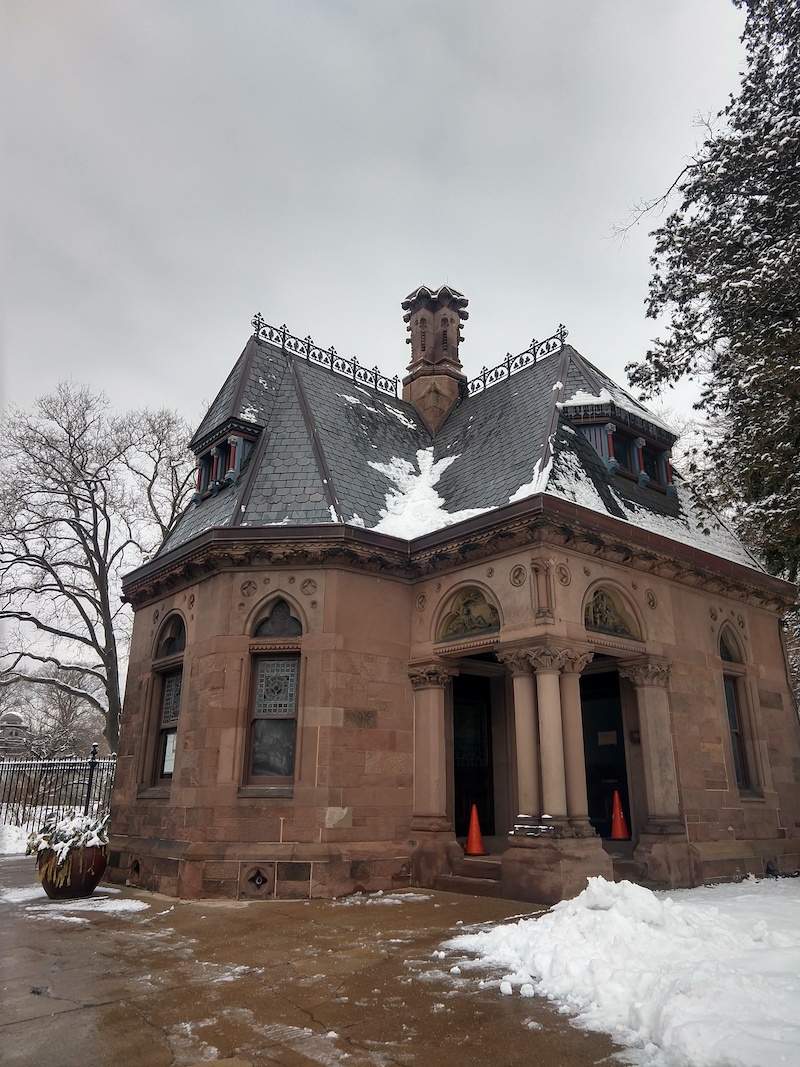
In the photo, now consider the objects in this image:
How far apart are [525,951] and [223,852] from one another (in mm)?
5653

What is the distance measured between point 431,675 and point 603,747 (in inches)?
171

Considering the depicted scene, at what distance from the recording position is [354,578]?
1247 centimetres

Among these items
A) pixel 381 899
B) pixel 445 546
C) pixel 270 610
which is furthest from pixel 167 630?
pixel 381 899

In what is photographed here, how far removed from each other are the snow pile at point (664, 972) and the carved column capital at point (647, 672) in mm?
4365

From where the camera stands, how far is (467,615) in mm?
12477

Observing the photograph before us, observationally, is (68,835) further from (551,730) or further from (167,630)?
(551,730)

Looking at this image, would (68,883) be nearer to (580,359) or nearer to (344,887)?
(344,887)

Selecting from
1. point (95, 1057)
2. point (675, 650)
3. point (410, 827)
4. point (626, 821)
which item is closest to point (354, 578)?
point (410, 827)

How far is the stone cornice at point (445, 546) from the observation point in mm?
11359

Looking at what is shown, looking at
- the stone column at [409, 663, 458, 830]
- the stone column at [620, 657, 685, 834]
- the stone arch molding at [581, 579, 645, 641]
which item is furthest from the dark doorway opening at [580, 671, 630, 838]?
the stone column at [409, 663, 458, 830]

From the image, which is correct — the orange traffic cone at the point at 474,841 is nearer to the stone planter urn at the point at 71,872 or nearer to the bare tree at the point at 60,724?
the stone planter urn at the point at 71,872

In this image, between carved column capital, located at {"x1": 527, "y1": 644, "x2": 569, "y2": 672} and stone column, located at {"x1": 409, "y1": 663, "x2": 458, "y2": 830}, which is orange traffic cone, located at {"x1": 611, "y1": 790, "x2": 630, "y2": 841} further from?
carved column capital, located at {"x1": 527, "y1": 644, "x2": 569, "y2": 672}

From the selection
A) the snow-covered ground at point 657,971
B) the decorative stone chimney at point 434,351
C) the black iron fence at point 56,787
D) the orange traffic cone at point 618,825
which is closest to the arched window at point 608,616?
the orange traffic cone at point 618,825

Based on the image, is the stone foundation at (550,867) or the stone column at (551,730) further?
the stone column at (551,730)
